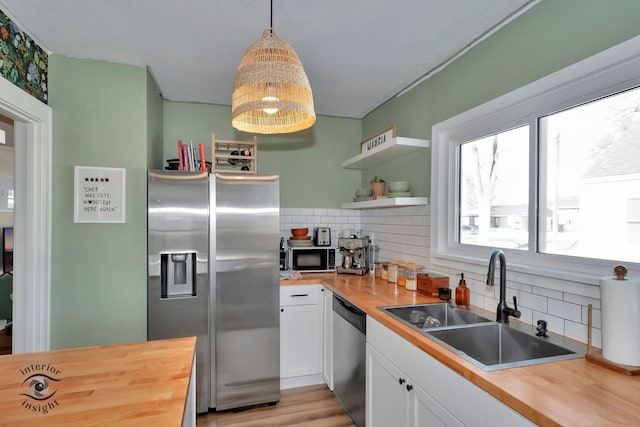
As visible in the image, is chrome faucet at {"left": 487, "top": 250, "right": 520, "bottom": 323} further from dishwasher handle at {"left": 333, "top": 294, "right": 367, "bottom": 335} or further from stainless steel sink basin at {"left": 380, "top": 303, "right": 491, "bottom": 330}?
dishwasher handle at {"left": 333, "top": 294, "right": 367, "bottom": 335}

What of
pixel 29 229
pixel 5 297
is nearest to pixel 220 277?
pixel 29 229

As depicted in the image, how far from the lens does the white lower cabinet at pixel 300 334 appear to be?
2.65 meters

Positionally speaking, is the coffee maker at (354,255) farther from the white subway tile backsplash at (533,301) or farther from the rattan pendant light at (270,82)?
the rattan pendant light at (270,82)

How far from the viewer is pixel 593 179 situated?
1.45 meters

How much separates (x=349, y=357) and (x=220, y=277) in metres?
1.07

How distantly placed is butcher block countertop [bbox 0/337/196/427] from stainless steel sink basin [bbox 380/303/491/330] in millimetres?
1164

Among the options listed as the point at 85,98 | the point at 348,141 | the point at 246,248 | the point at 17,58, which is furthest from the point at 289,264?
the point at 17,58

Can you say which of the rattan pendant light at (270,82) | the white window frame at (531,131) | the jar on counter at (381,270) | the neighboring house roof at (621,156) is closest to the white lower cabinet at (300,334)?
the jar on counter at (381,270)

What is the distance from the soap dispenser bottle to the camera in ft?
6.34

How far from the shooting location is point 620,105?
135 cm

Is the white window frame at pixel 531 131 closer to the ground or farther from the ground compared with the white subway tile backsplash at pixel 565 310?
farther from the ground

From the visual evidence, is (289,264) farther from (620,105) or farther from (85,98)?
(620,105)

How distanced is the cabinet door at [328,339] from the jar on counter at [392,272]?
49cm

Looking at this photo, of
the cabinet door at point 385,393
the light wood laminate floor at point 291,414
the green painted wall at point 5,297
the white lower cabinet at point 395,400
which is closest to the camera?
the white lower cabinet at point 395,400
